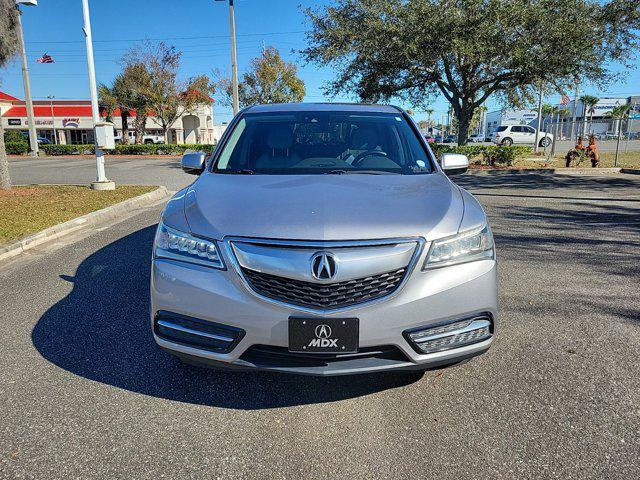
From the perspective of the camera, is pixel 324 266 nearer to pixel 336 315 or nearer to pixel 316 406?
pixel 336 315

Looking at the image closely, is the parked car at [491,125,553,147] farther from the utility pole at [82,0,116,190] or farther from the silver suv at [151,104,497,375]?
the silver suv at [151,104,497,375]

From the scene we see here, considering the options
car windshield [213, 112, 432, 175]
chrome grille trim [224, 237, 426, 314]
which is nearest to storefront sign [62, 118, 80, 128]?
car windshield [213, 112, 432, 175]

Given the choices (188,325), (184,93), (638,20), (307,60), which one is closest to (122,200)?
(188,325)

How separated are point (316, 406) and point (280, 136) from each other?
215 centimetres

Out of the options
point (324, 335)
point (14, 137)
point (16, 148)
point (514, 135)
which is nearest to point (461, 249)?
point (324, 335)

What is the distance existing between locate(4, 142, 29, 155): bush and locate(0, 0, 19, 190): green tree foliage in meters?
23.2

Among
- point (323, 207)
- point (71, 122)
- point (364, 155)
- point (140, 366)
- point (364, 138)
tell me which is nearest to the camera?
point (323, 207)

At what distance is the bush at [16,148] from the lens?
3234 cm

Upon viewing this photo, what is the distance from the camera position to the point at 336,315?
228 cm

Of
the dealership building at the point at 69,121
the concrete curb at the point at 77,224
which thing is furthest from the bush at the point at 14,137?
the concrete curb at the point at 77,224

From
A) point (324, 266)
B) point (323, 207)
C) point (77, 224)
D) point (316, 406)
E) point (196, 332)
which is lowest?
point (316, 406)

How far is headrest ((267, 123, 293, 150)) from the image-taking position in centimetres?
385

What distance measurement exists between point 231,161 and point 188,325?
162 centimetres

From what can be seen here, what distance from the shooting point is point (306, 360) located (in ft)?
7.77
